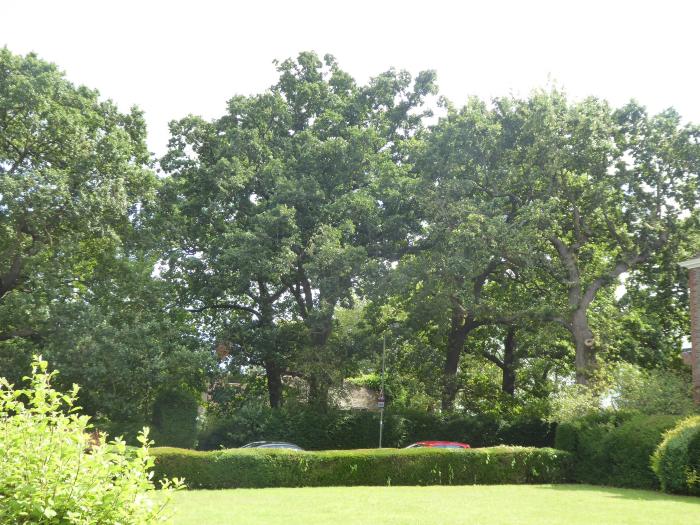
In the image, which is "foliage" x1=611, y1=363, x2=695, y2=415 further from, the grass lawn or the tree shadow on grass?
the grass lawn

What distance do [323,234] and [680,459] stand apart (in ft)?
62.8

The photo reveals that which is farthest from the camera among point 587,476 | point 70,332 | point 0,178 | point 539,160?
point 539,160

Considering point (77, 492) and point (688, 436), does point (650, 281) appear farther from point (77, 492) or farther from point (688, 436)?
point (77, 492)

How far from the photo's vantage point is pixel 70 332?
32219 millimetres

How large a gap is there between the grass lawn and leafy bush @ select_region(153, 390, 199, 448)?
1387cm

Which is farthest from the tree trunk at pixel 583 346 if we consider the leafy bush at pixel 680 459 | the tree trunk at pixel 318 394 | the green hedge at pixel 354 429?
the tree trunk at pixel 318 394

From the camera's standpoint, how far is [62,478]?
5398mm

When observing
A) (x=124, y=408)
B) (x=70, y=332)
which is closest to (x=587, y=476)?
(x=124, y=408)

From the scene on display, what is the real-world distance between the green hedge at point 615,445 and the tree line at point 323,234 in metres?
5.24

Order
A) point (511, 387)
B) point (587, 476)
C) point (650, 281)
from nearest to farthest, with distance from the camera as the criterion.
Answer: point (587, 476)
point (650, 281)
point (511, 387)

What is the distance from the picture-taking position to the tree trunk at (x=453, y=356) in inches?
1606

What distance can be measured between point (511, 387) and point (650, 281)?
12.1 meters

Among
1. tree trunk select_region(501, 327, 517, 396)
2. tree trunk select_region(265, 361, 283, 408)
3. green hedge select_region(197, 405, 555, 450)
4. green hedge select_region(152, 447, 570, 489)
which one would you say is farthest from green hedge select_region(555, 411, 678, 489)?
tree trunk select_region(265, 361, 283, 408)

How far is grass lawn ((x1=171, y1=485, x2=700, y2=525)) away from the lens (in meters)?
15.3
